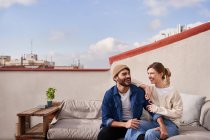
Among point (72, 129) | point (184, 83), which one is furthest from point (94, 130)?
point (184, 83)

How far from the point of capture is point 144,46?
5902mm

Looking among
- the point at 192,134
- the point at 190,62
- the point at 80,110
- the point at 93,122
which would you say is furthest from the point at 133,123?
the point at 190,62

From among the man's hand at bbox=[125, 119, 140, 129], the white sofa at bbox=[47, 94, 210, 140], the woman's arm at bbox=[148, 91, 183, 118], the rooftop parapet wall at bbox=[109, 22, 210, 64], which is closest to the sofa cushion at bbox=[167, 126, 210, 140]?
the white sofa at bbox=[47, 94, 210, 140]

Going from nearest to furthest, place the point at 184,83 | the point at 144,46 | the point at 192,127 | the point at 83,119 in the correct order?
the point at 192,127 → the point at 83,119 → the point at 184,83 → the point at 144,46

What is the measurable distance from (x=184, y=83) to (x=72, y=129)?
205 cm

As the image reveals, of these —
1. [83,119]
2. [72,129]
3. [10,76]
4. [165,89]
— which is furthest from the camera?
[10,76]

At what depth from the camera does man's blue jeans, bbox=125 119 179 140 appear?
3.23 meters

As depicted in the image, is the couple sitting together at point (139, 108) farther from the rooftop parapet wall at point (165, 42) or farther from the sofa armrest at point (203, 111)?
the rooftop parapet wall at point (165, 42)

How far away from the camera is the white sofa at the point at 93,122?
405 centimetres

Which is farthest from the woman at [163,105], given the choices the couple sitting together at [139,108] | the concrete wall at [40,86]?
the concrete wall at [40,86]

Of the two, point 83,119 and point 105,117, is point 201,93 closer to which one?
point 83,119

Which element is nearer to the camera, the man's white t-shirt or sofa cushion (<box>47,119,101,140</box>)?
the man's white t-shirt

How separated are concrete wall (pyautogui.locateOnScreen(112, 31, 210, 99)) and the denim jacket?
2045 mm

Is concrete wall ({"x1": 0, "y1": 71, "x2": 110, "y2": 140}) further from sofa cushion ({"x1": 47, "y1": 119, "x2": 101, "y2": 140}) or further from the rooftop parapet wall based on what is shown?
sofa cushion ({"x1": 47, "y1": 119, "x2": 101, "y2": 140})
